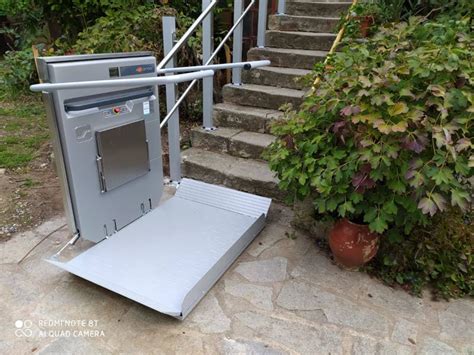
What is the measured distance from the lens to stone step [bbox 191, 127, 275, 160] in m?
2.89

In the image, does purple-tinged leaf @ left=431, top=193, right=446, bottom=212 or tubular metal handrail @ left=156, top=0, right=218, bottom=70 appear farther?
tubular metal handrail @ left=156, top=0, right=218, bottom=70

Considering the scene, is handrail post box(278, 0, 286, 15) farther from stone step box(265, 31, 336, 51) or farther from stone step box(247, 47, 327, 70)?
stone step box(247, 47, 327, 70)

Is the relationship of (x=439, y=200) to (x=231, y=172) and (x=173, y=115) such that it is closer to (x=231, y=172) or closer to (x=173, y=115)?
(x=231, y=172)

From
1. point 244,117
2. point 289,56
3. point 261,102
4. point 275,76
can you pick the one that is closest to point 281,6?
point 289,56

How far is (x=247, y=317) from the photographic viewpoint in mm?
1752

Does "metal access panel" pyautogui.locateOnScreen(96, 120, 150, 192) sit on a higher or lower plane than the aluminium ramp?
higher

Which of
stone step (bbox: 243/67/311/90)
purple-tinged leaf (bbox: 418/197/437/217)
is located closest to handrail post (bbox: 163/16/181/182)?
stone step (bbox: 243/67/311/90)

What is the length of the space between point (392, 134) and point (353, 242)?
24.2 inches

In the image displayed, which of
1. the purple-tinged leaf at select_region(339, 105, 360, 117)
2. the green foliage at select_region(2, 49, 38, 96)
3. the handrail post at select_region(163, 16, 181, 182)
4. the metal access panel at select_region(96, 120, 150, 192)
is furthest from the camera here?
the green foliage at select_region(2, 49, 38, 96)

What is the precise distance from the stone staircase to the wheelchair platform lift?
0.33 metres

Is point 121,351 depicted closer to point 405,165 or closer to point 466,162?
point 405,165

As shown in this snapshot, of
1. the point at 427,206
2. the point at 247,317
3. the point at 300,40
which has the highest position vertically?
the point at 300,40

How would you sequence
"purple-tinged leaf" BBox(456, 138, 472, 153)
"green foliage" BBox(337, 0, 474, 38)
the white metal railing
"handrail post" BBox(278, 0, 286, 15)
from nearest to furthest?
"purple-tinged leaf" BBox(456, 138, 472, 153) < the white metal railing < "green foliage" BBox(337, 0, 474, 38) < "handrail post" BBox(278, 0, 286, 15)

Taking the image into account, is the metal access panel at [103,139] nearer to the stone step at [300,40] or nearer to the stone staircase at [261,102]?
the stone staircase at [261,102]
